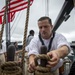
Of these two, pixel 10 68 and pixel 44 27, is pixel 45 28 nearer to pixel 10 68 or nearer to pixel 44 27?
pixel 44 27

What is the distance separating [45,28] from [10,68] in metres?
0.76

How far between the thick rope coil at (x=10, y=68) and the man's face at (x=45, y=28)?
73cm

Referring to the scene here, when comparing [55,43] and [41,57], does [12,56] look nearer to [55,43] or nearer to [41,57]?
[41,57]

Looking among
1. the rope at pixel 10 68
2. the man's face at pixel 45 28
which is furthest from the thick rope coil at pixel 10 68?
the man's face at pixel 45 28

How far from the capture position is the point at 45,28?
5.65 feet

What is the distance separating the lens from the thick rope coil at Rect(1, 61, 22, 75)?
1.00m

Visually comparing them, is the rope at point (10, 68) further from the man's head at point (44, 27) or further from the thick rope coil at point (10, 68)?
the man's head at point (44, 27)

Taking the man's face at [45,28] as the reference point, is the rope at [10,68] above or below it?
below

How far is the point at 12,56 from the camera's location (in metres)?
1.06

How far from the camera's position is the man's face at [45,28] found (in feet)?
5.65

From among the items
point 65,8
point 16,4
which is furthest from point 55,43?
point 16,4

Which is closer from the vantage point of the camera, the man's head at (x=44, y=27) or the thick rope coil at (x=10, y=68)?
the thick rope coil at (x=10, y=68)

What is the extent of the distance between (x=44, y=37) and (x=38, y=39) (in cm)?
5

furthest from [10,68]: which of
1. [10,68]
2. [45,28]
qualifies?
[45,28]
